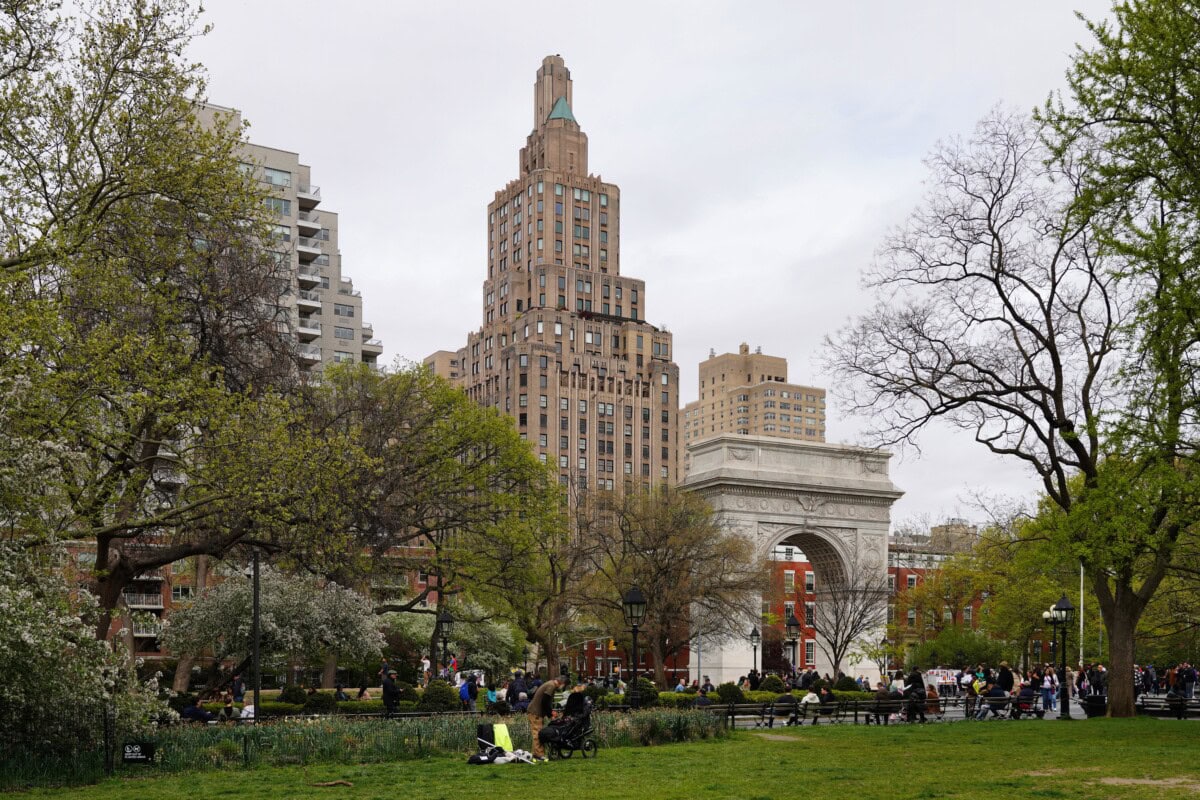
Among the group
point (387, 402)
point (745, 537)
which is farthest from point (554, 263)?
point (387, 402)

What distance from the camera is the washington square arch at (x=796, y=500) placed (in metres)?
63.7

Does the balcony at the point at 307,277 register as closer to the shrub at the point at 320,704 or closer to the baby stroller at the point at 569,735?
the shrub at the point at 320,704

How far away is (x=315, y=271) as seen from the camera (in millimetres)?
89188

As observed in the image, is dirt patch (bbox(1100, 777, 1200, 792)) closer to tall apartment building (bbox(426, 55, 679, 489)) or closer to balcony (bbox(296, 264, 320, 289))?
balcony (bbox(296, 264, 320, 289))

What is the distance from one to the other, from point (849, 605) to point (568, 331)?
246 feet

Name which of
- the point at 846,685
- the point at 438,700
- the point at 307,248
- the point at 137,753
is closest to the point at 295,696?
the point at 438,700

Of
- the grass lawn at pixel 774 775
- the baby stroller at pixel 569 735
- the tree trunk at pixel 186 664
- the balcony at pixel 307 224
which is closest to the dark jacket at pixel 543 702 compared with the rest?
the baby stroller at pixel 569 735

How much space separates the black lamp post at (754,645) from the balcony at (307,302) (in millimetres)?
38207

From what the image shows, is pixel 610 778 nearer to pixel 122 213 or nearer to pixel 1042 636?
pixel 122 213

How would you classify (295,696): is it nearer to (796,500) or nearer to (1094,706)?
(1094,706)

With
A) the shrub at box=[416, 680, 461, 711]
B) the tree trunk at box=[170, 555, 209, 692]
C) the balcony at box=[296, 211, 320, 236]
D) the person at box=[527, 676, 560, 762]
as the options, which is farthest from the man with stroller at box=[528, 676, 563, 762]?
the balcony at box=[296, 211, 320, 236]

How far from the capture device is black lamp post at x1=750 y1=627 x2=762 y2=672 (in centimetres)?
5687

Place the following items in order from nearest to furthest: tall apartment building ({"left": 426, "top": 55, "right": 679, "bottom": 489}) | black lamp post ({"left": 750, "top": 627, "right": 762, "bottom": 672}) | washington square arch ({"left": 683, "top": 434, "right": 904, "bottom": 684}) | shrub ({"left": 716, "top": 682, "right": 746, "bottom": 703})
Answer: shrub ({"left": 716, "top": 682, "right": 746, "bottom": 703})
black lamp post ({"left": 750, "top": 627, "right": 762, "bottom": 672})
washington square arch ({"left": 683, "top": 434, "right": 904, "bottom": 684})
tall apartment building ({"left": 426, "top": 55, "right": 679, "bottom": 489})

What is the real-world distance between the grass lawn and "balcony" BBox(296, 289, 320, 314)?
210 ft
